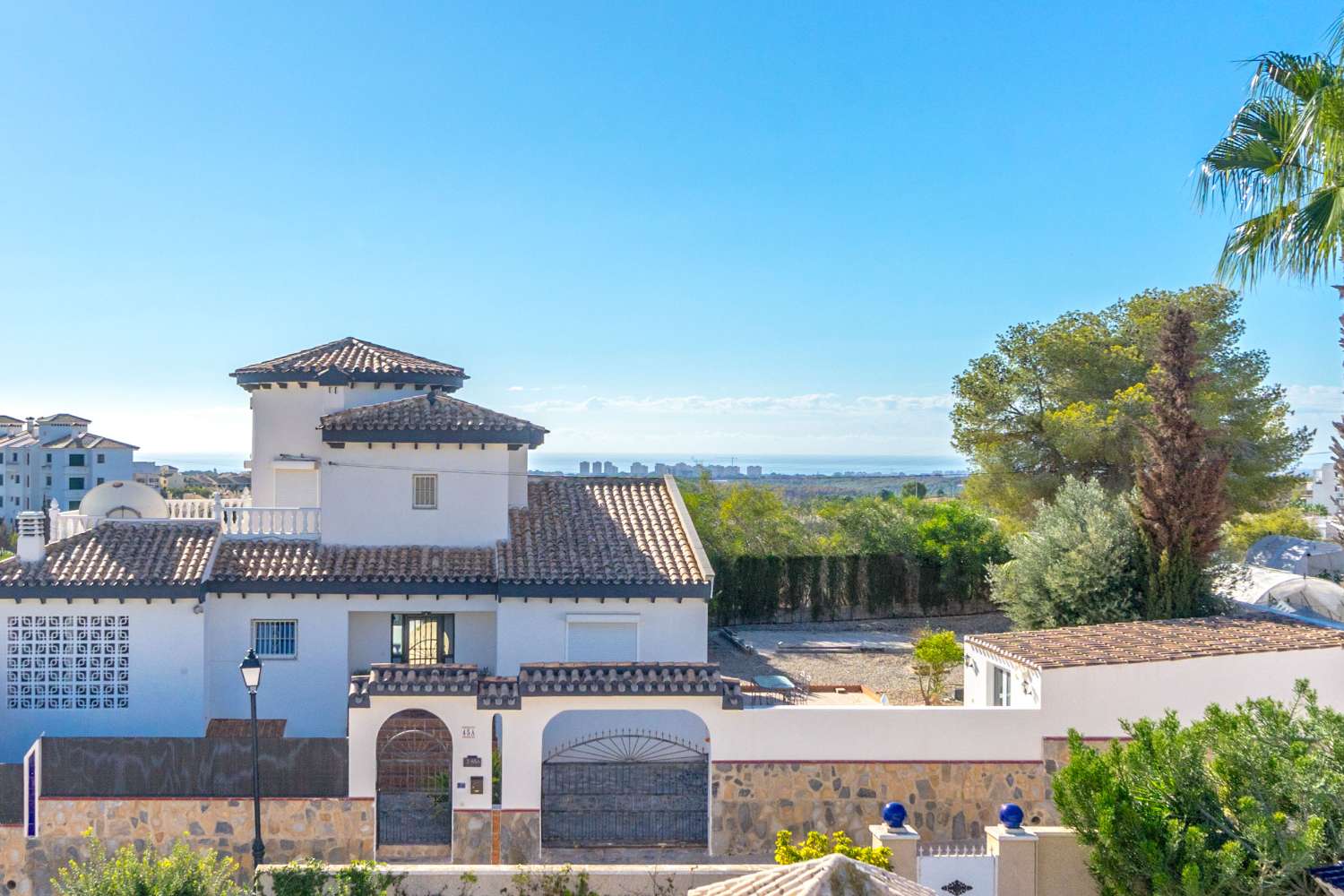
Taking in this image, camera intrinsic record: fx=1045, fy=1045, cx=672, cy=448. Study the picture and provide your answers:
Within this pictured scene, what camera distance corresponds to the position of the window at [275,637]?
59.0 feet

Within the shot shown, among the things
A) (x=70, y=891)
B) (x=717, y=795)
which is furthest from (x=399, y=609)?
(x=70, y=891)

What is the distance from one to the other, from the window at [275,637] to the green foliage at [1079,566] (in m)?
14.0

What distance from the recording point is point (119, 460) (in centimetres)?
8006

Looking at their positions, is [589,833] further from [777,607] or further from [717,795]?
[777,607]

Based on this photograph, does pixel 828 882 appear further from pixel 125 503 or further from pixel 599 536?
pixel 125 503

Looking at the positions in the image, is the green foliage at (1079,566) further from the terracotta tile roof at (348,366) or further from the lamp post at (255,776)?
the lamp post at (255,776)

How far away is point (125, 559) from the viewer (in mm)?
17906

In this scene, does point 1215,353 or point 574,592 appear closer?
point 574,592

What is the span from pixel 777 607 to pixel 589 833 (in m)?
19.7

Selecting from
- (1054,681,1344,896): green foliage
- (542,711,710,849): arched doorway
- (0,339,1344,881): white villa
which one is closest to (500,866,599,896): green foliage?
(0,339,1344,881): white villa

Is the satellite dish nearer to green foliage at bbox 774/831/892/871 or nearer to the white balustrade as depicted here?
the white balustrade

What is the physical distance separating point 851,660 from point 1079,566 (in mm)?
7584

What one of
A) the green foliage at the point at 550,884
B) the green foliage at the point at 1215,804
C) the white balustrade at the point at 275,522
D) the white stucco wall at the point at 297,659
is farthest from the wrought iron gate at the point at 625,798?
the white balustrade at the point at 275,522

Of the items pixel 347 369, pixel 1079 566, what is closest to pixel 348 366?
pixel 347 369
